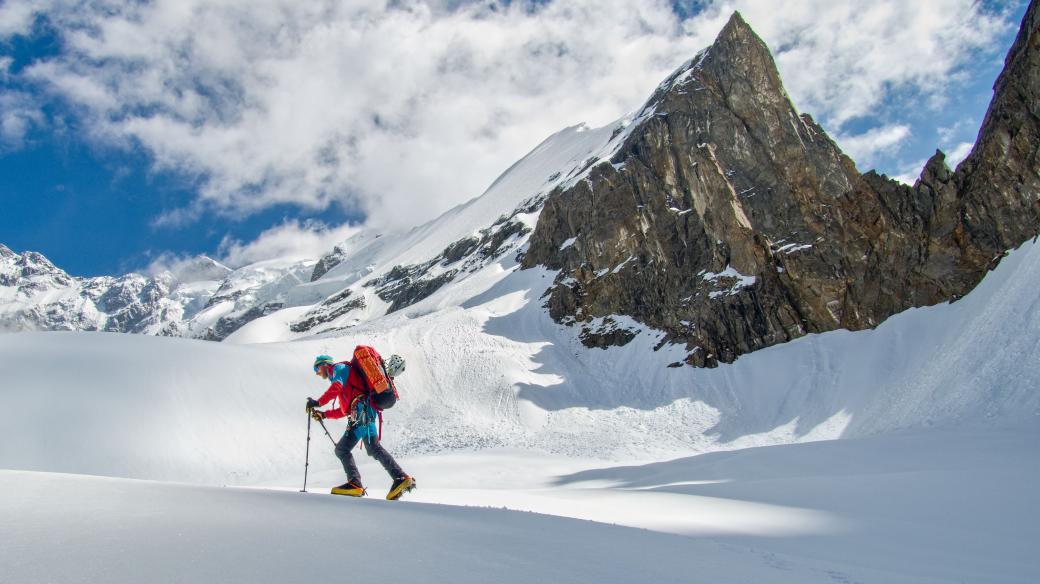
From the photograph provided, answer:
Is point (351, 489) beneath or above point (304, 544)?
beneath

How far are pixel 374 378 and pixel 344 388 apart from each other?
47cm

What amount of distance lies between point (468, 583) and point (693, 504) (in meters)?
8.27

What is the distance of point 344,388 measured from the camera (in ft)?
28.3

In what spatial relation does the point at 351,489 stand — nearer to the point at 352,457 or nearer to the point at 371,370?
the point at 352,457

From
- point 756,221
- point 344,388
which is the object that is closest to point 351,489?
point 344,388

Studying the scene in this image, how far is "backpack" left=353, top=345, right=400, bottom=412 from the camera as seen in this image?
8.53 meters

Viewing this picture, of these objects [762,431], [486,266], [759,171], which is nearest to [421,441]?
[762,431]

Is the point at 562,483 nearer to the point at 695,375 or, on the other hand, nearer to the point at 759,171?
the point at 695,375

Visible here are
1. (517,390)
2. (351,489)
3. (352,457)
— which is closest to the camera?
(351,489)

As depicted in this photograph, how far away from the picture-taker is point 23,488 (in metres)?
4.52

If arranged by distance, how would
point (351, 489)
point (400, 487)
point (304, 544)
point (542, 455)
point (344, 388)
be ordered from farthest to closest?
1. point (542, 455)
2. point (344, 388)
3. point (400, 487)
4. point (351, 489)
5. point (304, 544)

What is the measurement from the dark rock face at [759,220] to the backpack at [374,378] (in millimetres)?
41125

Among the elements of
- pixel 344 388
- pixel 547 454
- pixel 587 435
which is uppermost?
pixel 344 388

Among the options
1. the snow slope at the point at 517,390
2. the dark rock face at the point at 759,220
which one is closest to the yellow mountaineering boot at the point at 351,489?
the snow slope at the point at 517,390
